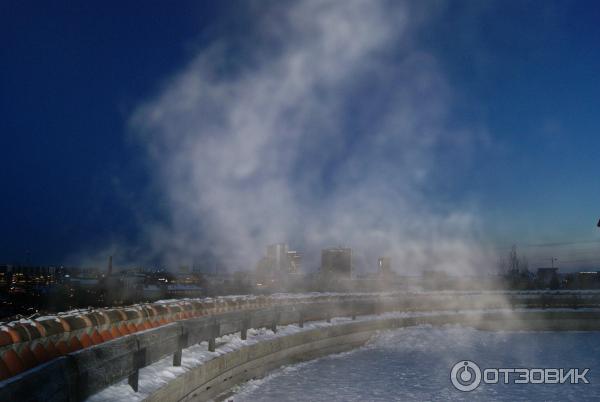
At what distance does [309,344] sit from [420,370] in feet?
13.5

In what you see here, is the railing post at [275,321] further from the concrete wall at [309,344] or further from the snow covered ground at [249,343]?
the concrete wall at [309,344]

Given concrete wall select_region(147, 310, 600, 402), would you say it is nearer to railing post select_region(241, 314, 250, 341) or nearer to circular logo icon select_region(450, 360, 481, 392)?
railing post select_region(241, 314, 250, 341)

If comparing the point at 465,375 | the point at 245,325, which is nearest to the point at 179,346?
the point at 245,325

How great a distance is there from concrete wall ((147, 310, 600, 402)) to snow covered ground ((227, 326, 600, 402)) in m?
0.39

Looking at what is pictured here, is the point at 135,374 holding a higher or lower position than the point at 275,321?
→ lower

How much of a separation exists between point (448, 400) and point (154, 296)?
2629 cm

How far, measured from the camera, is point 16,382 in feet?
15.0

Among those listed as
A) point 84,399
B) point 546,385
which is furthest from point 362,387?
point 84,399

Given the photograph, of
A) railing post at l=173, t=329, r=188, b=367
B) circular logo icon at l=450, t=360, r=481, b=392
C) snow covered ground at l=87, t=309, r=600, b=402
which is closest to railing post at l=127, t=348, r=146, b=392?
snow covered ground at l=87, t=309, r=600, b=402

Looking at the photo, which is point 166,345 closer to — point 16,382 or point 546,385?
point 16,382

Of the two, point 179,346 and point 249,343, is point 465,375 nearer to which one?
point 249,343

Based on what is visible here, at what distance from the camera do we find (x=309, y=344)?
16.5 m

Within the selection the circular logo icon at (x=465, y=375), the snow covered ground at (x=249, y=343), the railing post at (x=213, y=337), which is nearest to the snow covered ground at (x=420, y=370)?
the snow covered ground at (x=249, y=343)

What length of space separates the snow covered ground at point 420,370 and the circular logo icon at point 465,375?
0.17 m
